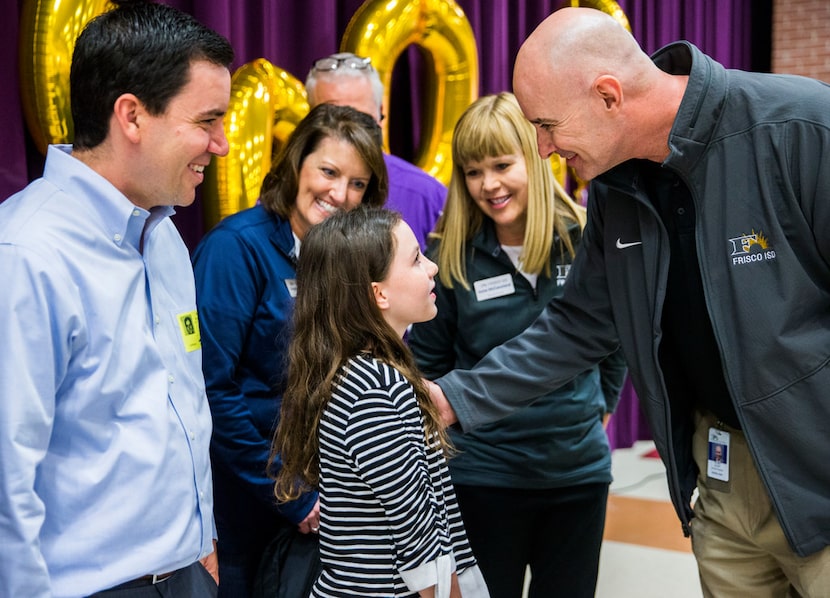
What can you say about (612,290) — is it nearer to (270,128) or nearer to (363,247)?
(363,247)

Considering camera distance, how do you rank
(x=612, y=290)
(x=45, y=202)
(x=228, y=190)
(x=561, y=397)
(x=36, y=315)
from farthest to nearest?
(x=228, y=190), (x=561, y=397), (x=612, y=290), (x=45, y=202), (x=36, y=315)

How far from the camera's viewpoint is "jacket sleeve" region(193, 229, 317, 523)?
1.95 meters

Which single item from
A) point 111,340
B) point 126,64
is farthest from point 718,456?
point 126,64

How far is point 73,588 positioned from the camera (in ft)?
4.06

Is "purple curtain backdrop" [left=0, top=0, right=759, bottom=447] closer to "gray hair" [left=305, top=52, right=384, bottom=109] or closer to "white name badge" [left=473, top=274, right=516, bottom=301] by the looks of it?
"gray hair" [left=305, top=52, right=384, bottom=109]

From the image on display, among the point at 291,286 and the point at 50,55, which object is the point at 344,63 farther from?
the point at 291,286

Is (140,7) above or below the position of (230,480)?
above

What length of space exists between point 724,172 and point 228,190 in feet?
5.22

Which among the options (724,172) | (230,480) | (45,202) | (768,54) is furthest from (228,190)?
(768,54)

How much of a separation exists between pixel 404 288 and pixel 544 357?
46 cm

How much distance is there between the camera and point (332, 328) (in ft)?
5.49

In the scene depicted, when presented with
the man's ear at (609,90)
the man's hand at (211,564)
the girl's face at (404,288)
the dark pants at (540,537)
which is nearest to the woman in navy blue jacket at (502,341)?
the dark pants at (540,537)

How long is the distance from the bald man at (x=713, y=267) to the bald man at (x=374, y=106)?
969 mm

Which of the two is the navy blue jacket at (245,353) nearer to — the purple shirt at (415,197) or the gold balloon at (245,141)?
the gold balloon at (245,141)
